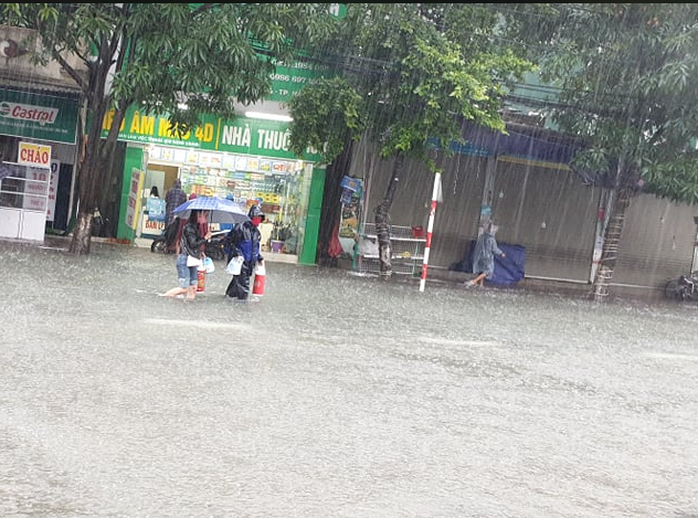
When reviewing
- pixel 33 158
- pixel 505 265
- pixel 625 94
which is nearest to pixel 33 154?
pixel 33 158

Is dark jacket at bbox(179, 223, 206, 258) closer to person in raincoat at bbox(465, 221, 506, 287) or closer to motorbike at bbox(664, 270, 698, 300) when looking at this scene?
person in raincoat at bbox(465, 221, 506, 287)

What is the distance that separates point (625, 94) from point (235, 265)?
1046cm

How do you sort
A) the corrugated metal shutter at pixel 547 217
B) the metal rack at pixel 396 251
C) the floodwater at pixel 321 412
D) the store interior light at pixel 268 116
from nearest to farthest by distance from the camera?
the floodwater at pixel 321 412 → the metal rack at pixel 396 251 → the store interior light at pixel 268 116 → the corrugated metal shutter at pixel 547 217

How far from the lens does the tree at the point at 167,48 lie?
16781mm

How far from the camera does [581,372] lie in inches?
435

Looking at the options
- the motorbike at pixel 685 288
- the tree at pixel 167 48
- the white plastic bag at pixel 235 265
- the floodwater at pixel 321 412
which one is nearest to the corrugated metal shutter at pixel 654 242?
the motorbike at pixel 685 288

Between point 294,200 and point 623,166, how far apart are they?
800 centimetres

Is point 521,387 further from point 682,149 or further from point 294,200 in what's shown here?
point 294,200

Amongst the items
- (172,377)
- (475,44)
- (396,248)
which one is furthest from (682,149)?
(172,377)

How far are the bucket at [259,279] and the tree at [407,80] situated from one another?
230 inches

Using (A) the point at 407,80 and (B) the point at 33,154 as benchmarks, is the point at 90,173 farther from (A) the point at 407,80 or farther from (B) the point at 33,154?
(A) the point at 407,80

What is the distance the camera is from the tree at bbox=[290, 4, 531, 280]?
63.1 ft

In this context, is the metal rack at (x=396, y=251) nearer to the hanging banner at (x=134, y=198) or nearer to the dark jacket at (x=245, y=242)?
the hanging banner at (x=134, y=198)

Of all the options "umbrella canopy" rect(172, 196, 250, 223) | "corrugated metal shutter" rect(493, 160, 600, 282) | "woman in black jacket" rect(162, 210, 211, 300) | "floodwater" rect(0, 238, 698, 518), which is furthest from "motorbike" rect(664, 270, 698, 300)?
"woman in black jacket" rect(162, 210, 211, 300)
